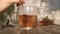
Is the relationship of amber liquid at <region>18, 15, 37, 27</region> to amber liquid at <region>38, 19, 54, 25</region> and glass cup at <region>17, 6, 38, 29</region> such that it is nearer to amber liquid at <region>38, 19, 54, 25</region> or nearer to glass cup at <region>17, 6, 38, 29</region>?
glass cup at <region>17, 6, 38, 29</region>

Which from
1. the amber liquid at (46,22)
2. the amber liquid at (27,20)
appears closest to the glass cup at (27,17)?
the amber liquid at (27,20)

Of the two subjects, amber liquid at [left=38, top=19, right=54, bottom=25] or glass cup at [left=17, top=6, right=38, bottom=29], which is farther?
amber liquid at [left=38, top=19, right=54, bottom=25]

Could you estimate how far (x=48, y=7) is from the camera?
87cm

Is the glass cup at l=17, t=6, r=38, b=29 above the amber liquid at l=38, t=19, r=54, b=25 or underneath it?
above

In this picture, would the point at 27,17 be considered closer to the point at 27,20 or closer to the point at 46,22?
the point at 27,20

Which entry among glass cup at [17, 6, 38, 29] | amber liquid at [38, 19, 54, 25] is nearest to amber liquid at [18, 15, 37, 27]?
glass cup at [17, 6, 38, 29]

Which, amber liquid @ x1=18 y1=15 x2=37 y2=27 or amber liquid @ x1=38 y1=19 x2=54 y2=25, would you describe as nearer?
amber liquid @ x1=18 y1=15 x2=37 y2=27

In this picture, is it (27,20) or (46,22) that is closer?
(27,20)

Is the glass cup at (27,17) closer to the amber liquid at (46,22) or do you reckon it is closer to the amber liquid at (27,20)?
the amber liquid at (27,20)

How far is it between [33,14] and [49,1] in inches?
11.7

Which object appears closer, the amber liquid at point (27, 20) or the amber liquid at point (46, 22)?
the amber liquid at point (27, 20)

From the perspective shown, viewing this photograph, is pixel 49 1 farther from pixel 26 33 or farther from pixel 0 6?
pixel 26 33

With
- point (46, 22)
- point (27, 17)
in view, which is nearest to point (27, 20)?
point (27, 17)

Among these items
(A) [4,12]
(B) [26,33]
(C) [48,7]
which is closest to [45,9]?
(C) [48,7]
